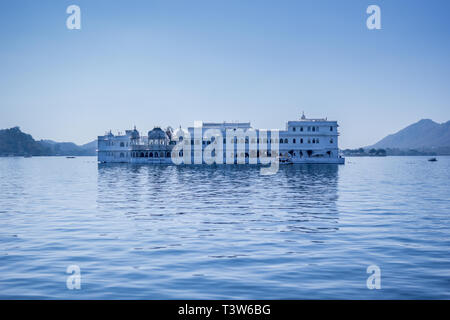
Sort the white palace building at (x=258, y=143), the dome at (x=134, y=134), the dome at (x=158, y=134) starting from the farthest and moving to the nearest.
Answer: the dome at (x=134, y=134) < the dome at (x=158, y=134) < the white palace building at (x=258, y=143)

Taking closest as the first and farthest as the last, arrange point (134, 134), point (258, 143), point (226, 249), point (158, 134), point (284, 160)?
1. point (226, 249)
2. point (284, 160)
3. point (258, 143)
4. point (158, 134)
5. point (134, 134)

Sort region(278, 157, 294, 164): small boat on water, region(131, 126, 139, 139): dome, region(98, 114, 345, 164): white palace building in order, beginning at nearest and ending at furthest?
1. region(278, 157, 294, 164): small boat on water
2. region(98, 114, 345, 164): white palace building
3. region(131, 126, 139, 139): dome

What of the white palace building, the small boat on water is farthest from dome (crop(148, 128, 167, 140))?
the small boat on water

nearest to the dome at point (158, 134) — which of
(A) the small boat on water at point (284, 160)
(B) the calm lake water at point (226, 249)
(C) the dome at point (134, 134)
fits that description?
(C) the dome at point (134, 134)

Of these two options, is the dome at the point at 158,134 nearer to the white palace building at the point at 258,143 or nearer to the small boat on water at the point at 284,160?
the white palace building at the point at 258,143

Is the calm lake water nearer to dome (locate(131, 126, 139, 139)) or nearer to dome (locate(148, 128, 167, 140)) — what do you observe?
dome (locate(148, 128, 167, 140))

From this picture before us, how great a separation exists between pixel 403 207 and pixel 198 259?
16145mm

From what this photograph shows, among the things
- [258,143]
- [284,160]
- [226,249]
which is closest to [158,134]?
[258,143]

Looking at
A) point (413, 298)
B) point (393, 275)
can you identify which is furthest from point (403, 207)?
point (413, 298)

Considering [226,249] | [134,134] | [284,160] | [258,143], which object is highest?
[134,134]

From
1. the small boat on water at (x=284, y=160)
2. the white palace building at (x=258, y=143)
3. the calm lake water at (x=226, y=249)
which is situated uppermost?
the white palace building at (x=258, y=143)

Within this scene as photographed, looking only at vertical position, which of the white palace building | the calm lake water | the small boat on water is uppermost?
the white palace building

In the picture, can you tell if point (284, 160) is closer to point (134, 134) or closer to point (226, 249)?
point (134, 134)
